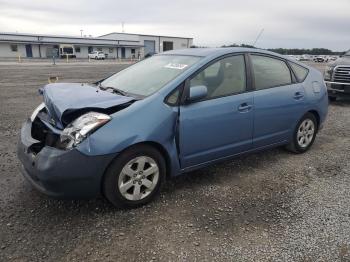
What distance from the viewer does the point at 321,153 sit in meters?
5.39

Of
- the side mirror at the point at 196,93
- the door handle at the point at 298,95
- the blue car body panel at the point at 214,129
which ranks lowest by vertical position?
the blue car body panel at the point at 214,129

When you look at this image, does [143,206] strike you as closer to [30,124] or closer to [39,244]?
[39,244]

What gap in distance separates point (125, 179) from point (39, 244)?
A: 94 centimetres

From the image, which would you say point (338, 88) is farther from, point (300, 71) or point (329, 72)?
point (300, 71)

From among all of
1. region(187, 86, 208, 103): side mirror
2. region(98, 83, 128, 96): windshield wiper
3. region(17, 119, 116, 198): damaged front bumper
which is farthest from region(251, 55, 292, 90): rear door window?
region(17, 119, 116, 198): damaged front bumper

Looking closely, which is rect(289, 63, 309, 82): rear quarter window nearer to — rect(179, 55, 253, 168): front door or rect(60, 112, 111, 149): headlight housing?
rect(179, 55, 253, 168): front door

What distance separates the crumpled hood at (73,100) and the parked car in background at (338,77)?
795 centimetres

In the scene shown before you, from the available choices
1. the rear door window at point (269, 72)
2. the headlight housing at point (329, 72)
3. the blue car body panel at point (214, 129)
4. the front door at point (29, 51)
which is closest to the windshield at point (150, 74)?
the blue car body panel at point (214, 129)

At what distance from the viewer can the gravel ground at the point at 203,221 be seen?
284 cm

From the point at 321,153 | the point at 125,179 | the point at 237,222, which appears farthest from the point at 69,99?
the point at 321,153

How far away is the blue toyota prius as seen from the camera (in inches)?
123

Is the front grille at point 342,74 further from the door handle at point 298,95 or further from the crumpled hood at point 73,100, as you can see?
the crumpled hood at point 73,100

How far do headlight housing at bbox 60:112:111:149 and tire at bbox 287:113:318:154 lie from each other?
10.2ft

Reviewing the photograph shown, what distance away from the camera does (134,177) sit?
3387 mm
